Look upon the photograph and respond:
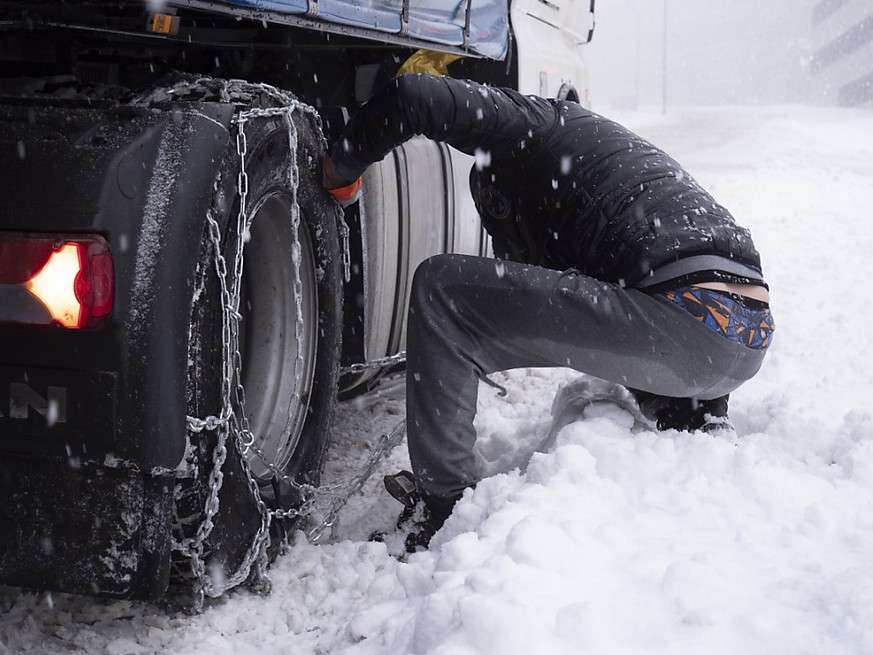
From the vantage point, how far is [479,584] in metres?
1.82

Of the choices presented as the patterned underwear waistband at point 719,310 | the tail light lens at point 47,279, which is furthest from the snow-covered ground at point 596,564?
the tail light lens at point 47,279

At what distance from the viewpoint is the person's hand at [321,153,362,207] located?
2.54 m

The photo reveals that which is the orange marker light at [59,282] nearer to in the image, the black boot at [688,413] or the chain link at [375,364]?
the chain link at [375,364]

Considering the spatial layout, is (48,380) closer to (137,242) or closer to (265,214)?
(137,242)

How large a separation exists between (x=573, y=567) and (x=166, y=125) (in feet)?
4.12

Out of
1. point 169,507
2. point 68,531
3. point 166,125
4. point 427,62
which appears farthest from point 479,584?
point 427,62

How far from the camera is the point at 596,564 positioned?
6.34ft

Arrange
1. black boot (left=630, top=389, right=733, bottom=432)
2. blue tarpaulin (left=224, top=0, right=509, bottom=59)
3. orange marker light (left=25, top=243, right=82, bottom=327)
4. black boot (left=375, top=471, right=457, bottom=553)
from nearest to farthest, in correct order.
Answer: orange marker light (left=25, top=243, right=82, bottom=327), blue tarpaulin (left=224, top=0, right=509, bottom=59), black boot (left=375, top=471, right=457, bottom=553), black boot (left=630, top=389, right=733, bottom=432)

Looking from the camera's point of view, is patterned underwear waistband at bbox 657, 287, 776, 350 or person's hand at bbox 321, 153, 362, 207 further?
person's hand at bbox 321, 153, 362, 207

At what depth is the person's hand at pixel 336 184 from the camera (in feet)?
8.32

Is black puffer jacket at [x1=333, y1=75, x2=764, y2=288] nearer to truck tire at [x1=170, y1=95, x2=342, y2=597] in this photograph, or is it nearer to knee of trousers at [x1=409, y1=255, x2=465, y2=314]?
truck tire at [x1=170, y1=95, x2=342, y2=597]

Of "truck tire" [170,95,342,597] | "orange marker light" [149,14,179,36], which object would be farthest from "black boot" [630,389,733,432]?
"orange marker light" [149,14,179,36]

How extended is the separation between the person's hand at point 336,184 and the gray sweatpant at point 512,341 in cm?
33

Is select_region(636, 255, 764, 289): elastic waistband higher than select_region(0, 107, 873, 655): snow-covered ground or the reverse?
higher
